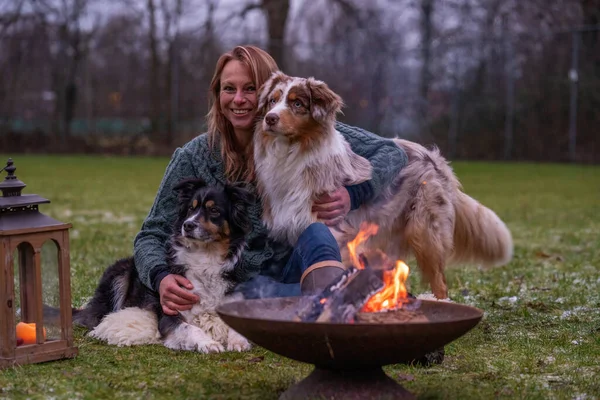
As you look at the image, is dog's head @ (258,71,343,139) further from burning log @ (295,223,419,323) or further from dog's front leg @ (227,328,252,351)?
burning log @ (295,223,419,323)

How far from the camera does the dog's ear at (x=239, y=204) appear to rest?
4.30 m

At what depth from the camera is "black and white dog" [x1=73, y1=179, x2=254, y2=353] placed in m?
4.23

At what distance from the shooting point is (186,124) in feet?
74.4

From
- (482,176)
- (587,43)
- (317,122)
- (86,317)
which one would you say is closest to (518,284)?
(317,122)

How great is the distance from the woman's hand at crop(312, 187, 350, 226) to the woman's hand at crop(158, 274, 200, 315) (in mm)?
909

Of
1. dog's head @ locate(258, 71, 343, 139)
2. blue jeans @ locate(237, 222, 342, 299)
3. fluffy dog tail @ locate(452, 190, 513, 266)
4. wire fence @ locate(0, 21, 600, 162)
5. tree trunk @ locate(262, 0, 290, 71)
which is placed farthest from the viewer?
tree trunk @ locate(262, 0, 290, 71)

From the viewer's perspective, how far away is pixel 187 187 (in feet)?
14.3

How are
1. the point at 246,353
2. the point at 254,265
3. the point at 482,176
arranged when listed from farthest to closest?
1. the point at 482,176
2. the point at 254,265
3. the point at 246,353

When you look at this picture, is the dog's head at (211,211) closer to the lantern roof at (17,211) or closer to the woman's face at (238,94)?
the woman's face at (238,94)

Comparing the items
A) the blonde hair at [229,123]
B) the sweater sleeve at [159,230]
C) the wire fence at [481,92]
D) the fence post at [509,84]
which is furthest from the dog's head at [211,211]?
the fence post at [509,84]

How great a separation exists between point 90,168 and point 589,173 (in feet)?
40.3

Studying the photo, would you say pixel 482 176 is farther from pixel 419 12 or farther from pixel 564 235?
pixel 564 235

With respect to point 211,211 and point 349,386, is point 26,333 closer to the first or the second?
point 211,211

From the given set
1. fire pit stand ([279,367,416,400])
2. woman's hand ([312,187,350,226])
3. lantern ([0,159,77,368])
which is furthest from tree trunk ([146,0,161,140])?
fire pit stand ([279,367,416,400])
